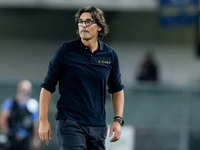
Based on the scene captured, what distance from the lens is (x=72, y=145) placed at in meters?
4.61

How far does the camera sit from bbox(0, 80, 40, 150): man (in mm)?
9211

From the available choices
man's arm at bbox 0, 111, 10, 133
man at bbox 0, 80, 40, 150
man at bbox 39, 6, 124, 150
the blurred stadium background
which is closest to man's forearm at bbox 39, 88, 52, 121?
man at bbox 39, 6, 124, 150

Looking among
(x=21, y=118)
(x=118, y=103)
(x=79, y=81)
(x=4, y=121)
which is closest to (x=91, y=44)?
(x=79, y=81)

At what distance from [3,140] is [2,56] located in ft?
37.9

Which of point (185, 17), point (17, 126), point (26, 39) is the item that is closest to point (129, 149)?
point (17, 126)

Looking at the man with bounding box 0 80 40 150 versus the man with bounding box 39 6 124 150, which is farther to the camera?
the man with bounding box 0 80 40 150

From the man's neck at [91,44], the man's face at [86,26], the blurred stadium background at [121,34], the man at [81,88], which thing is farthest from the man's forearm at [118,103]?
the blurred stadium background at [121,34]

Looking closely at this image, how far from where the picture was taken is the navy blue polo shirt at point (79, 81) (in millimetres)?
4680

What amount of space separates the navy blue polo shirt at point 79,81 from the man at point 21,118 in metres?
4.49

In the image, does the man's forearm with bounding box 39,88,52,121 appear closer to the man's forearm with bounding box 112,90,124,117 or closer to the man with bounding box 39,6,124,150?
the man with bounding box 39,6,124,150

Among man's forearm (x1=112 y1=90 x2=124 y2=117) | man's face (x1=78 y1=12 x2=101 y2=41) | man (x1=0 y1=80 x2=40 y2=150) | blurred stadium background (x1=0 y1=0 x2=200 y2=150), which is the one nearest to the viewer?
man's face (x1=78 y1=12 x2=101 y2=41)

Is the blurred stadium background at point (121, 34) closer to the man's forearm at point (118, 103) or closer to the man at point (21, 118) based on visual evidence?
the man at point (21, 118)

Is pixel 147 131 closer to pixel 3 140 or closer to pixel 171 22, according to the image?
pixel 3 140

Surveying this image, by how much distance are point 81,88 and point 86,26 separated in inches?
23.0
